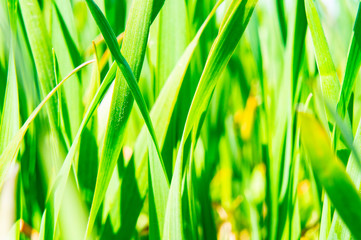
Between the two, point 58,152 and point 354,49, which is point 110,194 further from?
point 354,49

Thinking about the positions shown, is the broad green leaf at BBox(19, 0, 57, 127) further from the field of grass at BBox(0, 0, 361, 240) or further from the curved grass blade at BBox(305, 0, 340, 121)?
the curved grass blade at BBox(305, 0, 340, 121)

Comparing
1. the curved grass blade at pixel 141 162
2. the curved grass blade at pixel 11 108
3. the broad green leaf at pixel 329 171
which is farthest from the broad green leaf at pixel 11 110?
the broad green leaf at pixel 329 171

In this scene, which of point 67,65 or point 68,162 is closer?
point 68,162

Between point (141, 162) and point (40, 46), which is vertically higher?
point (40, 46)

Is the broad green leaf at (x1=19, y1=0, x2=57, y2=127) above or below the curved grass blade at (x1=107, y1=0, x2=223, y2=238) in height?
above

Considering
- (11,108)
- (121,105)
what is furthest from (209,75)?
(11,108)

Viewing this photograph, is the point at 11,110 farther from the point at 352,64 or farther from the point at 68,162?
the point at 352,64

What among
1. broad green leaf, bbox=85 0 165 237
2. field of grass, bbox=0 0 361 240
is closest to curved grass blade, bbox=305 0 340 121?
field of grass, bbox=0 0 361 240
